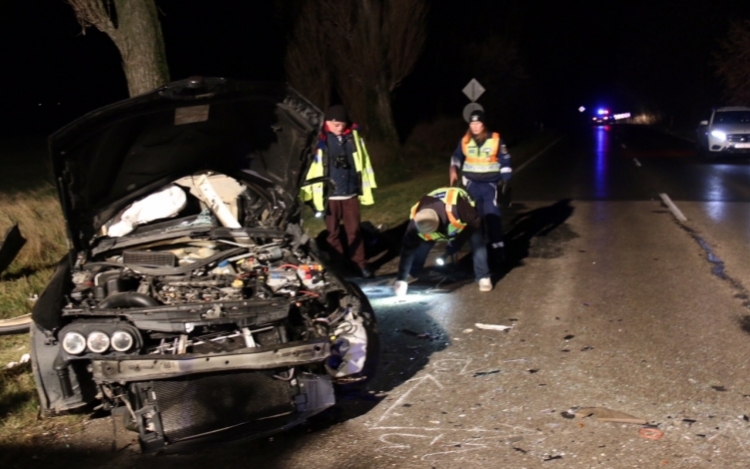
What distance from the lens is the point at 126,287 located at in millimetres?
4656

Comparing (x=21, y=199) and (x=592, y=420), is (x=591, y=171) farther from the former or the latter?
(x=592, y=420)

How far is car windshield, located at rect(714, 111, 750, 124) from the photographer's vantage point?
23462mm

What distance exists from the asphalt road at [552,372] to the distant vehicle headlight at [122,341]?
68 cm

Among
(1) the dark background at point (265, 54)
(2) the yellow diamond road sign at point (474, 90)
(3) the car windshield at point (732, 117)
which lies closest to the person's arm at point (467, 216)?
(1) the dark background at point (265, 54)

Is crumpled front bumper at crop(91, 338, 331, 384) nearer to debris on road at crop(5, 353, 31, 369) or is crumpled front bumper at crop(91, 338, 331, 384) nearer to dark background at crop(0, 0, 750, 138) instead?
debris on road at crop(5, 353, 31, 369)

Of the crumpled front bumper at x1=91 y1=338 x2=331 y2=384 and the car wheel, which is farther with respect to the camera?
the car wheel

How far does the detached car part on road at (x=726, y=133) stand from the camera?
2272 cm

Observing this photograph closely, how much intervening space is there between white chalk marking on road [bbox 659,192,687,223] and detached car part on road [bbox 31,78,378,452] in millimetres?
8152

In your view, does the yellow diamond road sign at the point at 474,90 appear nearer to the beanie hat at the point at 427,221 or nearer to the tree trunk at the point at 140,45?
the tree trunk at the point at 140,45

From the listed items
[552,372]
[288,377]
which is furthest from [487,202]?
[288,377]

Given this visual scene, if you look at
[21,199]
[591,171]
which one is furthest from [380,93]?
[21,199]

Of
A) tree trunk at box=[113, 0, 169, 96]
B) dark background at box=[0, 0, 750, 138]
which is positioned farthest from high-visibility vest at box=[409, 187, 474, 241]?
dark background at box=[0, 0, 750, 138]

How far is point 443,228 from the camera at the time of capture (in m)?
7.10

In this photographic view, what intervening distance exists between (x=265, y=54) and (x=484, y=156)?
80.2ft
